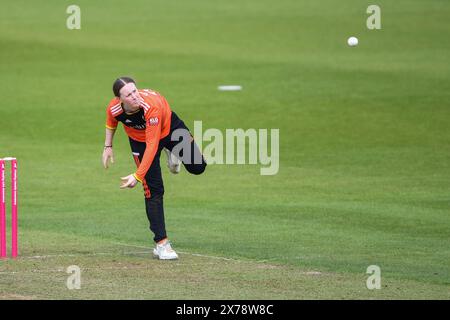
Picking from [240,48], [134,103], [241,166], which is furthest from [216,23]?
[134,103]

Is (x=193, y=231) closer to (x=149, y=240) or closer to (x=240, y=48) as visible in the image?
(x=149, y=240)

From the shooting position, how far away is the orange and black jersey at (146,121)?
1290cm

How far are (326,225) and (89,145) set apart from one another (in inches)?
391

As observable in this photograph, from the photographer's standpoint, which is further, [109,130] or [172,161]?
[172,161]

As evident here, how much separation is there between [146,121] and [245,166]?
976 cm

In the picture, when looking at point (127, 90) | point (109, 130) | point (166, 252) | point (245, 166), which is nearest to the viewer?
point (127, 90)

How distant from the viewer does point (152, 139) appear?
12.9 m

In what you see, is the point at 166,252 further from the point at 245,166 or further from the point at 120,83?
the point at 245,166

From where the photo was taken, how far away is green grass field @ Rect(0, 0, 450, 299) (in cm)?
1286

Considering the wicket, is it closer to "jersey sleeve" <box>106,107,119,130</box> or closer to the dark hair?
"jersey sleeve" <box>106,107,119,130</box>

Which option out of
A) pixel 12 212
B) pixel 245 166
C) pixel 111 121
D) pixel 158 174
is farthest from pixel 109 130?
pixel 245 166

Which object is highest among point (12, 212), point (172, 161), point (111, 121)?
point (111, 121)

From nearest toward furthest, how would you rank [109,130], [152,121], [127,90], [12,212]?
[127,90]
[152,121]
[12,212]
[109,130]

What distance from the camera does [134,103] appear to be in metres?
12.9
